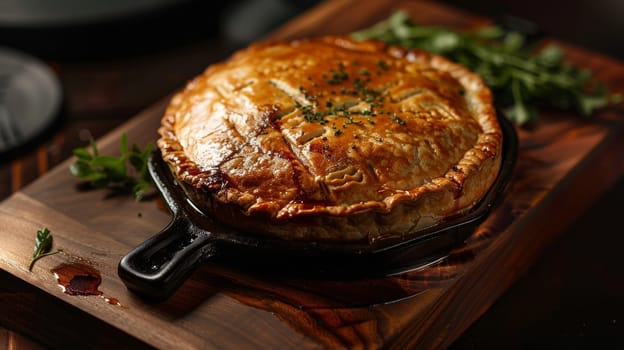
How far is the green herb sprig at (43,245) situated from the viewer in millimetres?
2699

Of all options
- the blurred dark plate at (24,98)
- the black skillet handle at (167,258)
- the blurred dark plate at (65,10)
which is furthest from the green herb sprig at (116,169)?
the blurred dark plate at (65,10)

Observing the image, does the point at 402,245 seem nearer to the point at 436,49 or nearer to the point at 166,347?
the point at 166,347

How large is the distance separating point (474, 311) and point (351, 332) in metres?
0.70

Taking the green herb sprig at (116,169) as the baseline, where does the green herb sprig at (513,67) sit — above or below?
below

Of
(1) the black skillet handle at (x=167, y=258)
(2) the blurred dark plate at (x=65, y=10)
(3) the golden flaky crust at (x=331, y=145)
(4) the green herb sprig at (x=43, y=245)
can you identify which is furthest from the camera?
(2) the blurred dark plate at (x=65, y=10)

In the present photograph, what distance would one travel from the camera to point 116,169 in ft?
10.1

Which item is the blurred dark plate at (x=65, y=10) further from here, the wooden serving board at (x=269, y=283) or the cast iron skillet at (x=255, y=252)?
the cast iron skillet at (x=255, y=252)

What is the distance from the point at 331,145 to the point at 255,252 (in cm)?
48

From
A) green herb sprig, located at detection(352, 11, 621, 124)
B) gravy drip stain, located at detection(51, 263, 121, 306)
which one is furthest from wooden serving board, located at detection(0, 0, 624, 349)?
green herb sprig, located at detection(352, 11, 621, 124)

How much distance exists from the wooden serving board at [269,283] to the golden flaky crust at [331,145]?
0.71 feet

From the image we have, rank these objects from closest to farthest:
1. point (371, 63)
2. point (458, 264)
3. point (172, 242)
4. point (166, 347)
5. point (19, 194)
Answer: point (166, 347) < point (172, 242) < point (458, 264) < point (19, 194) < point (371, 63)

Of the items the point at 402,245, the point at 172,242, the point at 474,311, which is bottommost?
the point at 474,311

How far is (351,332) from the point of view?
2.42m

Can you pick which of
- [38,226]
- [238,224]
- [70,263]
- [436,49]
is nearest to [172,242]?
[238,224]
